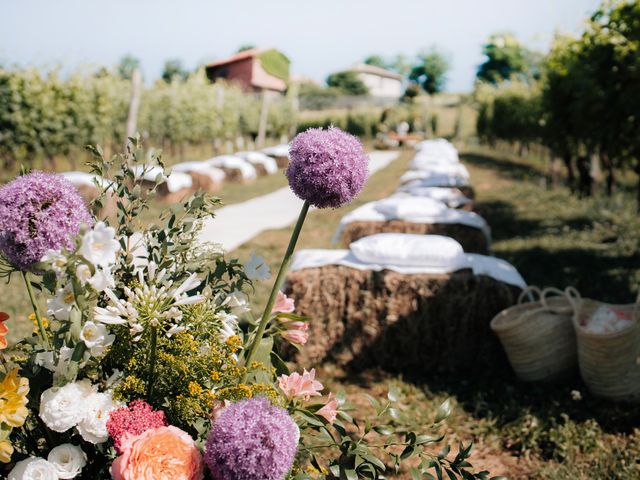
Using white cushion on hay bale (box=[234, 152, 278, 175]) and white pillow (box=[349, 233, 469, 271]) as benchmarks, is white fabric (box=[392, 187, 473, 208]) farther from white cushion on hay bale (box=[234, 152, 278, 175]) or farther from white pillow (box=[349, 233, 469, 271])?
white cushion on hay bale (box=[234, 152, 278, 175])

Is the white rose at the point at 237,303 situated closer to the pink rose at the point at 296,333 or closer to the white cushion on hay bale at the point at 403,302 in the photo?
the pink rose at the point at 296,333

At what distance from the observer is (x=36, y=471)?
118cm

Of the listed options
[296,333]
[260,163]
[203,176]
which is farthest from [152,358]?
[260,163]

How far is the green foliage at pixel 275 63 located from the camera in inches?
59.9

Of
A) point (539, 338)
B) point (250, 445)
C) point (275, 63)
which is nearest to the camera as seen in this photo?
Result: point (250, 445)

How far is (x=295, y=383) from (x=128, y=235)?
544 mm

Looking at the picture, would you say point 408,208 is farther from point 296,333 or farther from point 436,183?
point 296,333

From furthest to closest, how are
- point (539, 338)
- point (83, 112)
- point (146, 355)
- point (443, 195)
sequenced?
point (83, 112) < point (443, 195) < point (539, 338) < point (146, 355)

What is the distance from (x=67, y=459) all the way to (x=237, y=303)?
504 millimetres

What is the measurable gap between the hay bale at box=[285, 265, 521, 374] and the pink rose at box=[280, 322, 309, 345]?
2514mm

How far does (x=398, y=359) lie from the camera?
4.24m

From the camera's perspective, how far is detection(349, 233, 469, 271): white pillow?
4.09m

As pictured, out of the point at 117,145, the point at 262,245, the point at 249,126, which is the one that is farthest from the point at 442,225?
the point at 249,126

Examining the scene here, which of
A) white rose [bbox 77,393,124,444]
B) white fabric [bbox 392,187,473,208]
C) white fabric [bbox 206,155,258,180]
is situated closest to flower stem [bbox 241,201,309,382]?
white rose [bbox 77,393,124,444]
